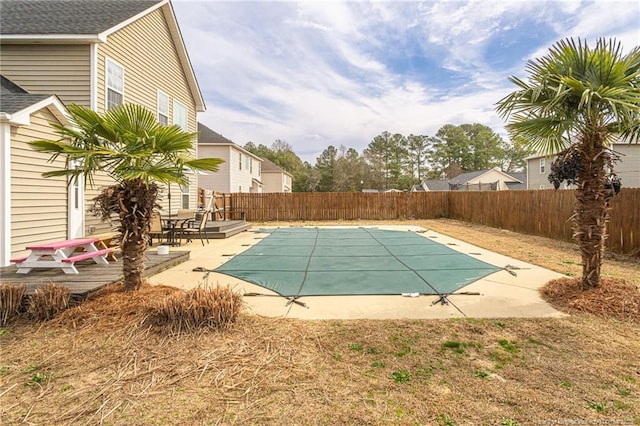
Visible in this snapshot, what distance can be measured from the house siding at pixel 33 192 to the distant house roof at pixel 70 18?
3031 mm

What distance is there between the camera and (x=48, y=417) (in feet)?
6.38

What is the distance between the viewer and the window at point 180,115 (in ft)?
39.3

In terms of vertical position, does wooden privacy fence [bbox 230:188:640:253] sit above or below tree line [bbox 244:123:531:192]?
below

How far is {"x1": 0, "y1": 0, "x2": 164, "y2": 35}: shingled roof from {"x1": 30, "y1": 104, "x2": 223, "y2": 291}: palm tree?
6023 millimetres

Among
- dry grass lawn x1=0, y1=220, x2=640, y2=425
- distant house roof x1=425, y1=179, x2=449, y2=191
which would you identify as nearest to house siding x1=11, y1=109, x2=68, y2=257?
dry grass lawn x1=0, y1=220, x2=640, y2=425

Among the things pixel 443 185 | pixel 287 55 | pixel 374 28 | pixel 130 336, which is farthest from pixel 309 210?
pixel 443 185

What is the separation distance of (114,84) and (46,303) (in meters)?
7.28

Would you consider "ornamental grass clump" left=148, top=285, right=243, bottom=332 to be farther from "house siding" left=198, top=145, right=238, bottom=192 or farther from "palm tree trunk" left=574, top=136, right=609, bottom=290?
"house siding" left=198, top=145, right=238, bottom=192

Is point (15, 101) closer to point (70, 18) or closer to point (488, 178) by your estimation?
point (70, 18)

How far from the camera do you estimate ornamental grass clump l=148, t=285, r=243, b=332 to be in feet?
10.2

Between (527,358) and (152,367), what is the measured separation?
3064 mm

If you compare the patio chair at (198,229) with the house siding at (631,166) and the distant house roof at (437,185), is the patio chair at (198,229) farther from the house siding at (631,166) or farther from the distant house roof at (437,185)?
the distant house roof at (437,185)

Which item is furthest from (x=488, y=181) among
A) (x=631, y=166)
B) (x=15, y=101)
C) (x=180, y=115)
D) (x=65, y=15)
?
(x=15, y=101)

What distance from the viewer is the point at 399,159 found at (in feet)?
152
